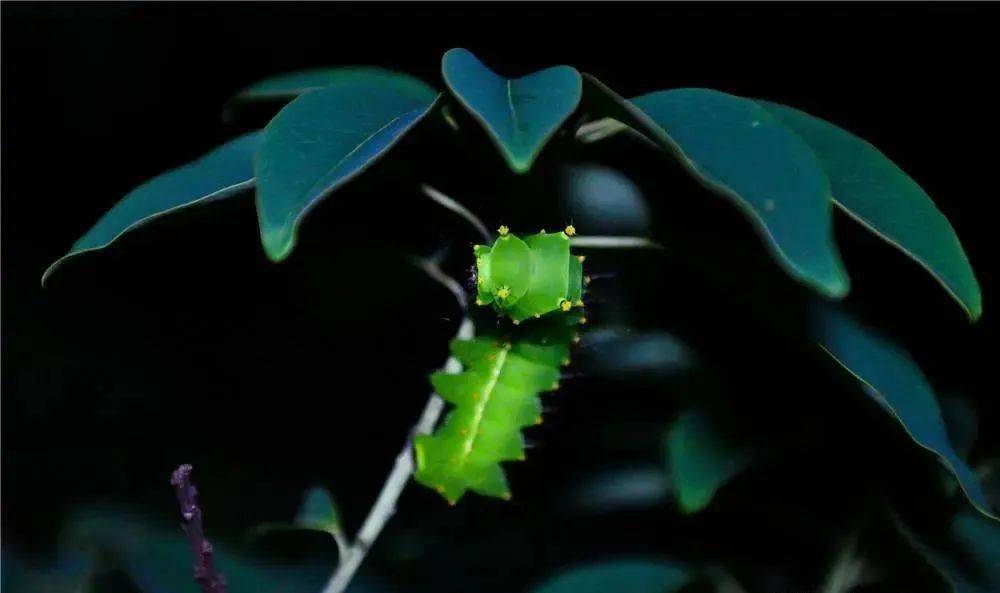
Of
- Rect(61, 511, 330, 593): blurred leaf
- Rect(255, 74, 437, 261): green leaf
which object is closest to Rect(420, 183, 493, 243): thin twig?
Rect(255, 74, 437, 261): green leaf

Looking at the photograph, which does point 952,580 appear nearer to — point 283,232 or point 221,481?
point 283,232

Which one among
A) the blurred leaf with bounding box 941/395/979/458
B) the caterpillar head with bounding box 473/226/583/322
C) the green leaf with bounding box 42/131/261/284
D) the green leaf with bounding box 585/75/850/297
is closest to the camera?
the green leaf with bounding box 585/75/850/297

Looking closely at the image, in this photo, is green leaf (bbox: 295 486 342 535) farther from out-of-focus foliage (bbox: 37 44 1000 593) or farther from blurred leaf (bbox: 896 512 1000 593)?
blurred leaf (bbox: 896 512 1000 593)

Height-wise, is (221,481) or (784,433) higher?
(784,433)

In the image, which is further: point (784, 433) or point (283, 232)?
point (784, 433)

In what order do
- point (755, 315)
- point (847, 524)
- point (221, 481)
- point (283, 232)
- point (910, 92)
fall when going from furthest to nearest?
1. point (221, 481)
2. point (910, 92)
3. point (847, 524)
4. point (755, 315)
5. point (283, 232)

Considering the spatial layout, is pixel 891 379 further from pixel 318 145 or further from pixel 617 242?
pixel 318 145

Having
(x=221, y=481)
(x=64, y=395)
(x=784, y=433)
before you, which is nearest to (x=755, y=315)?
(x=784, y=433)

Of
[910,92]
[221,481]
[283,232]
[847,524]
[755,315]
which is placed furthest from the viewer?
[221,481]
